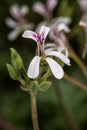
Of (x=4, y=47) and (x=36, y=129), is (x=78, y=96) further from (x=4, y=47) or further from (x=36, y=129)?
(x=36, y=129)

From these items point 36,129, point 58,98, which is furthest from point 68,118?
point 36,129

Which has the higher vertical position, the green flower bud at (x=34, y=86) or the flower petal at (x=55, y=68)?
the flower petal at (x=55, y=68)

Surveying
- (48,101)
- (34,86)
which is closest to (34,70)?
(34,86)

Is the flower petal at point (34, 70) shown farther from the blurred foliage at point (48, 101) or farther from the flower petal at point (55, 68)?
the blurred foliage at point (48, 101)

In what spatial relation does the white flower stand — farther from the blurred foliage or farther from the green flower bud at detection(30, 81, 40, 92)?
the blurred foliage

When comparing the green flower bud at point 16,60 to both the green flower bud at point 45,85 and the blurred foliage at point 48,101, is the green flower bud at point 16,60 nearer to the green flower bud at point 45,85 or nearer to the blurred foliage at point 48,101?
the green flower bud at point 45,85

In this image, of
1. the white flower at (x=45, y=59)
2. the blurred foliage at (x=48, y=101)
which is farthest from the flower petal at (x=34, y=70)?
the blurred foliage at (x=48, y=101)

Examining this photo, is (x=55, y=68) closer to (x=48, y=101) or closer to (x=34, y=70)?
(x=34, y=70)

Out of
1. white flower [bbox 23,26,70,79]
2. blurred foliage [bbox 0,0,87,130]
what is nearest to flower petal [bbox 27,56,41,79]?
white flower [bbox 23,26,70,79]

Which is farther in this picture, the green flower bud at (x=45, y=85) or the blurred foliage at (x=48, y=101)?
the blurred foliage at (x=48, y=101)

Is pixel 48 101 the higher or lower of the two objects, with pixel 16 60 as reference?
lower
